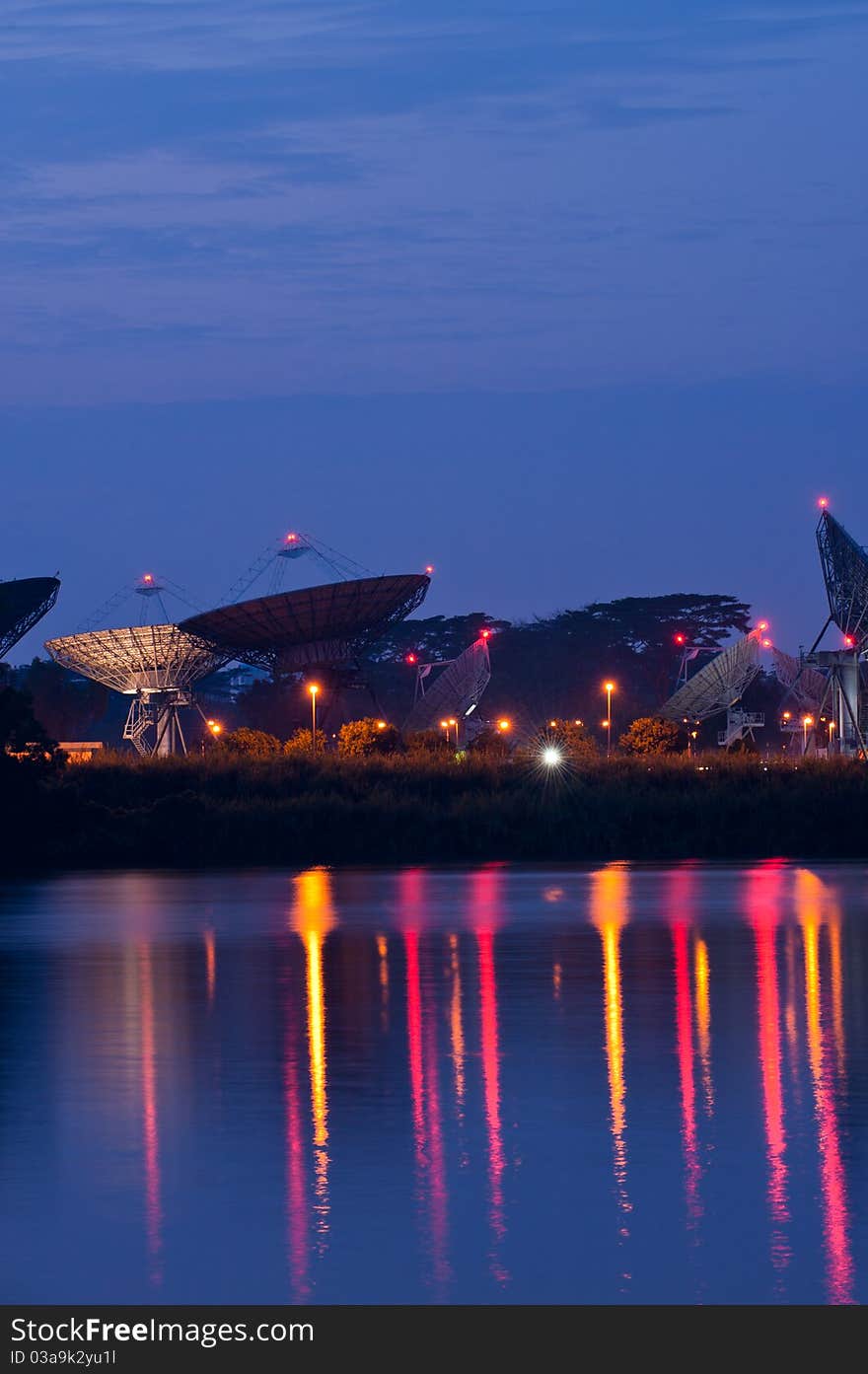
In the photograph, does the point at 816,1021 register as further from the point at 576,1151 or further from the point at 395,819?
the point at 395,819

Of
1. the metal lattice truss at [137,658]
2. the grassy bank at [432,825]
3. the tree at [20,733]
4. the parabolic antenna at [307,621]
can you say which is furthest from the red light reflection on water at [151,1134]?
the metal lattice truss at [137,658]

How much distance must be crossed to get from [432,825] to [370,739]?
37788mm

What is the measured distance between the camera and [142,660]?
95.1 meters

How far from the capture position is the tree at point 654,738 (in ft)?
333

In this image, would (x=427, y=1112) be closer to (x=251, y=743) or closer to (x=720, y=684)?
(x=251, y=743)

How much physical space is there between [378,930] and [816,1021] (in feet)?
33.6

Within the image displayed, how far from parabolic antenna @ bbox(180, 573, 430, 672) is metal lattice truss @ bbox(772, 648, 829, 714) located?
131 feet

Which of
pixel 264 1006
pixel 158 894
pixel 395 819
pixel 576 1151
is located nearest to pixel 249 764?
pixel 395 819

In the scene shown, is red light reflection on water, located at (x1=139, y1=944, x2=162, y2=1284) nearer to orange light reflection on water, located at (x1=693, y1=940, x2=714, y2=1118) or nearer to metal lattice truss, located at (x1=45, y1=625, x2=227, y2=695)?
orange light reflection on water, located at (x1=693, y1=940, x2=714, y2=1118)

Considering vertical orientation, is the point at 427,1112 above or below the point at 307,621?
below

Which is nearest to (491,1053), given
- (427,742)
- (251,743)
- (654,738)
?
(251,743)

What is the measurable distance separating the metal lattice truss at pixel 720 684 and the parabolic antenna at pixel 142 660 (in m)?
25.4

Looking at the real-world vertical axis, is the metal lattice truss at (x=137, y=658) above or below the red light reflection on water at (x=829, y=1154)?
above

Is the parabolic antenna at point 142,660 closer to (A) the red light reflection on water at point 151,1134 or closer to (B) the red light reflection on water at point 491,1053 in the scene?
(B) the red light reflection on water at point 491,1053
